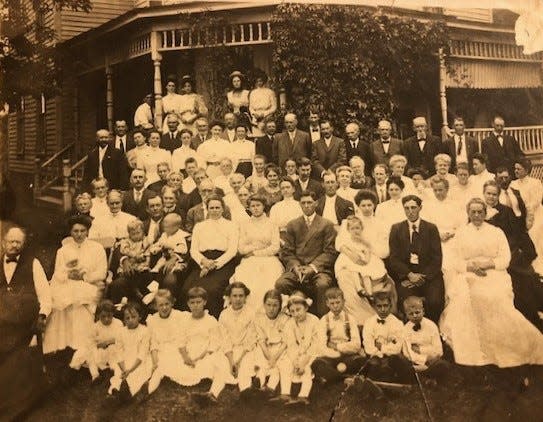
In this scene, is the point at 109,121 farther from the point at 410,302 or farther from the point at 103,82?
the point at 410,302

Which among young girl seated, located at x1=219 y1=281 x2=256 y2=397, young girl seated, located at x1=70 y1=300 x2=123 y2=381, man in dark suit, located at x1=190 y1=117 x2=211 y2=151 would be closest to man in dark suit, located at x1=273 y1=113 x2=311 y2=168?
man in dark suit, located at x1=190 y1=117 x2=211 y2=151

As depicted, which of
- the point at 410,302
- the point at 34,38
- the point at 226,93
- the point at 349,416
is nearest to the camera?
the point at 349,416

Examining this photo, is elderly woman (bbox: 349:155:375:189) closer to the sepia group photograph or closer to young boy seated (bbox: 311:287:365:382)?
the sepia group photograph

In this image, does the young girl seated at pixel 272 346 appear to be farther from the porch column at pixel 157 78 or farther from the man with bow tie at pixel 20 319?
the porch column at pixel 157 78

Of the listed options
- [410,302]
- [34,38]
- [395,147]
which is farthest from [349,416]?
[34,38]

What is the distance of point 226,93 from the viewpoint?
336cm

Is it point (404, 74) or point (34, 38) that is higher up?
point (34, 38)

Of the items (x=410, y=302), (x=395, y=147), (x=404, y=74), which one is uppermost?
(x=404, y=74)

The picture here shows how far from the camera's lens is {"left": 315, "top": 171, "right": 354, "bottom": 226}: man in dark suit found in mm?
3033

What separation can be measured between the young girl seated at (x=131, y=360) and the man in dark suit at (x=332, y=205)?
124 cm

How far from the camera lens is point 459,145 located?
10.6 feet

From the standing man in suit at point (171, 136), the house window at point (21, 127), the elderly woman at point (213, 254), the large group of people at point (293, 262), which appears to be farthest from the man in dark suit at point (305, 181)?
the house window at point (21, 127)

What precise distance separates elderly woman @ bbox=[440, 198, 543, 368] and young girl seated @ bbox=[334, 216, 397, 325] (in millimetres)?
395

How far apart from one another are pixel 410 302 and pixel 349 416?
28.1 inches
